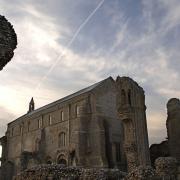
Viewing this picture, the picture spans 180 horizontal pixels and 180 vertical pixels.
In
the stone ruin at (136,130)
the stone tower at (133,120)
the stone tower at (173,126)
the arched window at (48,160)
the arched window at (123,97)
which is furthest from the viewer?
the arched window at (48,160)

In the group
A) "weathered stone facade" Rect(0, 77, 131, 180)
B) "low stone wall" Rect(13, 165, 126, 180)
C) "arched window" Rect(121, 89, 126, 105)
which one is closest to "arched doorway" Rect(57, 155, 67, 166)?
"weathered stone facade" Rect(0, 77, 131, 180)

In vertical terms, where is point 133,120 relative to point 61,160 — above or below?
above

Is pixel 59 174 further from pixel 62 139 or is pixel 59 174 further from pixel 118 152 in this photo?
pixel 62 139

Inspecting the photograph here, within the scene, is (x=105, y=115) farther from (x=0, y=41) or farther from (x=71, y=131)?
(x=0, y=41)

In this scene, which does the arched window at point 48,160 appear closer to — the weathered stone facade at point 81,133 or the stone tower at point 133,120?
the weathered stone facade at point 81,133

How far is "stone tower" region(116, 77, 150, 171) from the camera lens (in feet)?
87.4

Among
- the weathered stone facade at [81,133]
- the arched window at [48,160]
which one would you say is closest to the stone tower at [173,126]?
the weathered stone facade at [81,133]

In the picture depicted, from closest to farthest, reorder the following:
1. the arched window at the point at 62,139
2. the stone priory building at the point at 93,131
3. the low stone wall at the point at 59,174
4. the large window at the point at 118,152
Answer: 1. the low stone wall at the point at 59,174
2. the stone priory building at the point at 93,131
3. the large window at the point at 118,152
4. the arched window at the point at 62,139

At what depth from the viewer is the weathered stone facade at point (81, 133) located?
31.7 meters

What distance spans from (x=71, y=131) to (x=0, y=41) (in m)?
29.2

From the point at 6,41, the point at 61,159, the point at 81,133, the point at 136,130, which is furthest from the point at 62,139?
the point at 6,41

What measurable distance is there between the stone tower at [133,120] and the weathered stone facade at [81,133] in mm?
4469

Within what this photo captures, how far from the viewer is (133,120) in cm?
2792

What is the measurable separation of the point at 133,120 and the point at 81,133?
22.7 feet
